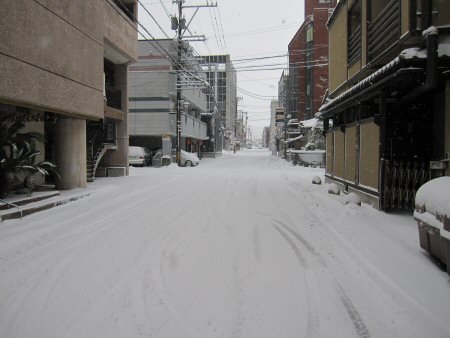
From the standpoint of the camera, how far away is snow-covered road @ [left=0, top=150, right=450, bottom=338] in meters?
3.67

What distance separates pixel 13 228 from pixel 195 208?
172 inches

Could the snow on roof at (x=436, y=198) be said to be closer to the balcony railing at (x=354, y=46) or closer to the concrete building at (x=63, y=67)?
the balcony railing at (x=354, y=46)

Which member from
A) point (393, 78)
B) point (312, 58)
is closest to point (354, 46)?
point (393, 78)

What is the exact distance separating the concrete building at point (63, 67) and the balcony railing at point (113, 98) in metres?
0.06

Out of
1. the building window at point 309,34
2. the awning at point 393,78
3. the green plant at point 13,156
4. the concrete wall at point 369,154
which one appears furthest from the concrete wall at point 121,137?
the building window at point 309,34

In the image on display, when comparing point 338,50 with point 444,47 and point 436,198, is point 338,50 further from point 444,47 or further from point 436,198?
point 436,198

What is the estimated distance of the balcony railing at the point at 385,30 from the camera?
9138 mm

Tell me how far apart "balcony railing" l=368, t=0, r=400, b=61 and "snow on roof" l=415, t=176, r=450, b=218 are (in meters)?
4.82

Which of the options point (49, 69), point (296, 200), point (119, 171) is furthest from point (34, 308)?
point (119, 171)

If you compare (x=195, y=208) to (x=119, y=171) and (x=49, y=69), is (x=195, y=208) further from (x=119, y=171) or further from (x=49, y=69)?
(x=119, y=171)

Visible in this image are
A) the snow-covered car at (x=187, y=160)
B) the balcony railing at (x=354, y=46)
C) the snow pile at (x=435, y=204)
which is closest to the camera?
the snow pile at (x=435, y=204)

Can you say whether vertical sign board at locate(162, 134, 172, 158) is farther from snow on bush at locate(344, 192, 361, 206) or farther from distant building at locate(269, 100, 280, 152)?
distant building at locate(269, 100, 280, 152)

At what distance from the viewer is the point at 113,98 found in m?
19.4

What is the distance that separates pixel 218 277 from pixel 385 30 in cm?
822
